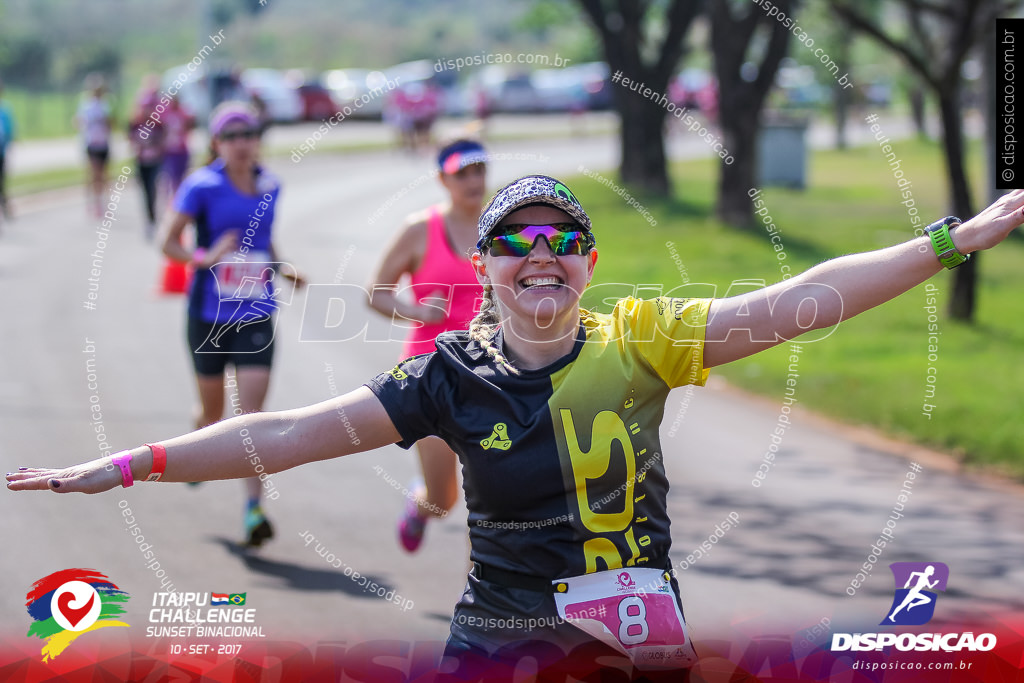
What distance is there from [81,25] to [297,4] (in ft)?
94.8

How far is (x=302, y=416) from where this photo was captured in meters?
3.13

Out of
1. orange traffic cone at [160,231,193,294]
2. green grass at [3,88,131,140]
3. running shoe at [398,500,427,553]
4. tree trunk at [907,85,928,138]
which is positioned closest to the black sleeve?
running shoe at [398,500,427,553]

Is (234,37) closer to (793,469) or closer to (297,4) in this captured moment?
(297,4)

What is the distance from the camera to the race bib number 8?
3.07m

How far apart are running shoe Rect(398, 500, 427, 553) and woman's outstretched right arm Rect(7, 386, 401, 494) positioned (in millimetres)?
3157

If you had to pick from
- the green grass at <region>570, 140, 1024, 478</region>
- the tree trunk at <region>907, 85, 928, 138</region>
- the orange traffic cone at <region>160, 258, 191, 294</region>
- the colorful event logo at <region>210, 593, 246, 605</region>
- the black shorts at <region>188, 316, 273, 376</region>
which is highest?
the tree trunk at <region>907, 85, 928, 138</region>

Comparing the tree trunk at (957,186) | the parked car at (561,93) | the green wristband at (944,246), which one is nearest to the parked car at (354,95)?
the parked car at (561,93)

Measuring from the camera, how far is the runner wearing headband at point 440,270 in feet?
19.5

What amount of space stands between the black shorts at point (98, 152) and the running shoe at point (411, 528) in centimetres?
1503

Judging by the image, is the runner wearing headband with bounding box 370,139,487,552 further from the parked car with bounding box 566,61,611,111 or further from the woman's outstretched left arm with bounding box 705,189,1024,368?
the parked car with bounding box 566,61,611,111

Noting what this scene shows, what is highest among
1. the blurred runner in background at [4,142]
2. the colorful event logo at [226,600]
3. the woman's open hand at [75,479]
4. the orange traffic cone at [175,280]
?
the blurred runner in background at [4,142]

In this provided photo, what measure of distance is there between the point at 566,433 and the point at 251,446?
76 cm

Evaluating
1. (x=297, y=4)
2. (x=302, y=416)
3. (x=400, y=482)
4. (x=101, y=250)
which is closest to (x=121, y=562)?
(x=400, y=482)

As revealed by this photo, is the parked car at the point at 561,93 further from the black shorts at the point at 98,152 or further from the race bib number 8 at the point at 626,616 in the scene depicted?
the race bib number 8 at the point at 626,616
